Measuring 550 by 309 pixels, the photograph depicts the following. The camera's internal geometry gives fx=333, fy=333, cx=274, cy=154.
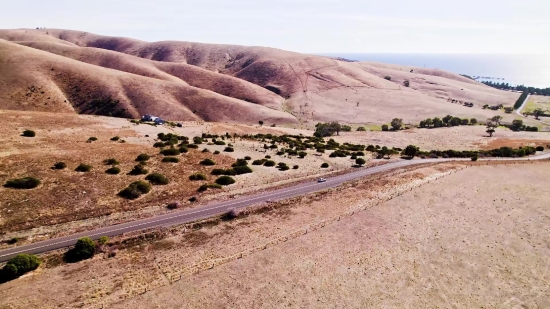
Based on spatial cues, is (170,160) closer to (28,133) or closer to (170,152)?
(170,152)

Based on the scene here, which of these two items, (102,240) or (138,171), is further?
(138,171)

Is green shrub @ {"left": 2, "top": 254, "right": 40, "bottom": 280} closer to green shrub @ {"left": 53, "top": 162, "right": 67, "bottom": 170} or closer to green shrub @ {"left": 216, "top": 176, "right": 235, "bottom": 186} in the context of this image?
green shrub @ {"left": 53, "top": 162, "right": 67, "bottom": 170}

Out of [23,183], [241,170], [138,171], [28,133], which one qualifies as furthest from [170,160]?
[28,133]

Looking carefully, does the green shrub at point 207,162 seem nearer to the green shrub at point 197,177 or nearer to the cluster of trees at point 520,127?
the green shrub at point 197,177

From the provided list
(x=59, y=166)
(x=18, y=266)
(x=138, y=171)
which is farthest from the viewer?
(x=138, y=171)

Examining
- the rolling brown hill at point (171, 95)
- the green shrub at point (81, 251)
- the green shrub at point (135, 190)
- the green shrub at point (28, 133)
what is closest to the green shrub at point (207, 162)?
the green shrub at point (135, 190)
